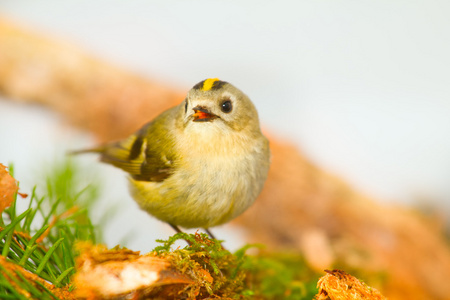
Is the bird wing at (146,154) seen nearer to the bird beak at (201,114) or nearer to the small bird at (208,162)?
the small bird at (208,162)

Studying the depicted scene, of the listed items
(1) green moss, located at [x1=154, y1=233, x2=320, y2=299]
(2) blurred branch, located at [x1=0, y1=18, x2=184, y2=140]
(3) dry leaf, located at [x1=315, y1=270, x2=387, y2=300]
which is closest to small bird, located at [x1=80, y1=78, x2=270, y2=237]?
(1) green moss, located at [x1=154, y1=233, x2=320, y2=299]

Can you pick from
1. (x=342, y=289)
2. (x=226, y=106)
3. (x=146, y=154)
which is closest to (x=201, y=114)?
(x=226, y=106)

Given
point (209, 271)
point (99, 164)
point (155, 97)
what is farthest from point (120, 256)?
point (155, 97)

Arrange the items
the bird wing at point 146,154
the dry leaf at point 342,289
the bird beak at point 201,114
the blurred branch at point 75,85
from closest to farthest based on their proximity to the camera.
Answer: the dry leaf at point 342,289 → the bird beak at point 201,114 → the bird wing at point 146,154 → the blurred branch at point 75,85

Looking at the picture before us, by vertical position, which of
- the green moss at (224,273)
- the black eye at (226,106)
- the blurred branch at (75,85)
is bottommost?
the green moss at (224,273)

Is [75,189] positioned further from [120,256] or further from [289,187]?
[289,187]

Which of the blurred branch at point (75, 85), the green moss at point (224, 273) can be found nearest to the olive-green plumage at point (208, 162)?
the green moss at point (224, 273)

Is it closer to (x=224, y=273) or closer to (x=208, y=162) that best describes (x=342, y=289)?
(x=224, y=273)
